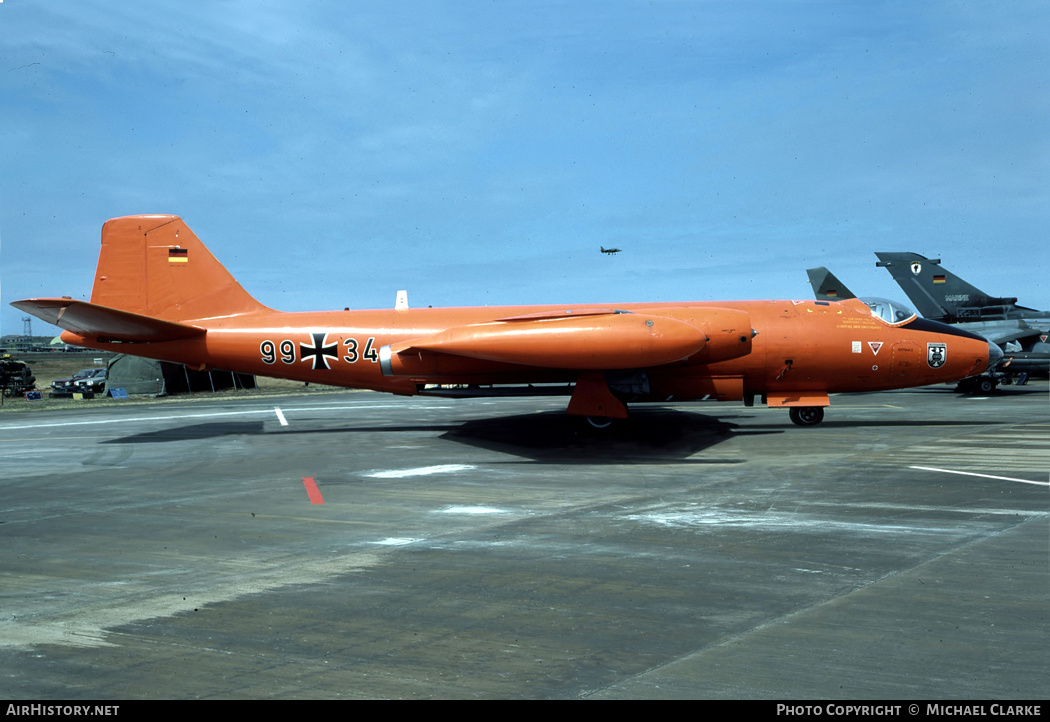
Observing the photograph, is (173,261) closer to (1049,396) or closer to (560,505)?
(560,505)

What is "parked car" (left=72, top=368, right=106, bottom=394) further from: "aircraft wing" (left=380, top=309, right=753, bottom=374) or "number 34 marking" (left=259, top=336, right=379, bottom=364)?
"aircraft wing" (left=380, top=309, right=753, bottom=374)

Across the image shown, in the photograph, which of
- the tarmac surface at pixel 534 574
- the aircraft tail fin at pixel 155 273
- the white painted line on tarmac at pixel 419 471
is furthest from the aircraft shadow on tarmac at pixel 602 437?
the aircraft tail fin at pixel 155 273

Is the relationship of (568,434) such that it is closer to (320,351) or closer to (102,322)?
(320,351)

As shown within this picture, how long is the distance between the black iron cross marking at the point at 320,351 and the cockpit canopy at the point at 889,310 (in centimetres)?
1290

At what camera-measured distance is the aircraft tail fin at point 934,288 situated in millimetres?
37250

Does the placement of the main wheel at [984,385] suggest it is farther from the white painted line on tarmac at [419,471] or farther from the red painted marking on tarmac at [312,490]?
the red painted marking on tarmac at [312,490]

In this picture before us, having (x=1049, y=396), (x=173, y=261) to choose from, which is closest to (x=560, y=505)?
(x=173, y=261)

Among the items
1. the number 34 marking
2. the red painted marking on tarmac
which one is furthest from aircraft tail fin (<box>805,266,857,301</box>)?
the red painted marking on tarmac

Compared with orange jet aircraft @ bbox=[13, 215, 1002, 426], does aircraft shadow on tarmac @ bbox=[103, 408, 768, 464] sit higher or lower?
lower

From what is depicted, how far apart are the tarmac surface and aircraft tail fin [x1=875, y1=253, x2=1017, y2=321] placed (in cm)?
2376

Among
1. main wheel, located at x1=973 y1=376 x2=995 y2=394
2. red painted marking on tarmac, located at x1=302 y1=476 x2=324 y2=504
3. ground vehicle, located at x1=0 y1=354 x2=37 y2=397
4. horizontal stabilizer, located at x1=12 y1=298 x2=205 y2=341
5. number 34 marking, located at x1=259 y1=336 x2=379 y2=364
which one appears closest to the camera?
red painted marking on tarmac, located at x1=302 y1=476 x2=324 y2=504

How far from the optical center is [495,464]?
1480cm

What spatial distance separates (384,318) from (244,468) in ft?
18.8

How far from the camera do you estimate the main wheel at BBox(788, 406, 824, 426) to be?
66.3ft
